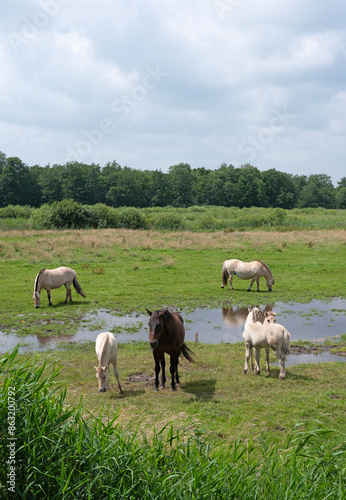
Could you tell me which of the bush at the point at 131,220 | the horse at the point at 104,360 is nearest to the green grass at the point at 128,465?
the horse at the point at 104,360

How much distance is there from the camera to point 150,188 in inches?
3952

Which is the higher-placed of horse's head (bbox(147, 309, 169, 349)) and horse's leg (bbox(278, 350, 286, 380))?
horse's head (bbox(147, 309, 169, 349))

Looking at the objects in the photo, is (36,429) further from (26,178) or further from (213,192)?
(213,192)

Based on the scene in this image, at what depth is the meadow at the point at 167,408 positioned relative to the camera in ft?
10.6

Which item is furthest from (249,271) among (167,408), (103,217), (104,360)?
(103,217)

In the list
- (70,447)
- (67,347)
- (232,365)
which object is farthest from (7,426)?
(67,347)

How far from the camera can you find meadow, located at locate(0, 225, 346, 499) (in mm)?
3238

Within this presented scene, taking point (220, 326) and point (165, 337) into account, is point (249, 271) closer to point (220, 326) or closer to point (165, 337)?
point (220, 326)

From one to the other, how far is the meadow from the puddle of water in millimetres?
622

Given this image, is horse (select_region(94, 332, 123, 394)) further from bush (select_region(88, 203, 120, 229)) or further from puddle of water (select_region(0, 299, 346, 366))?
bush (select_region(88, 203, 120, 229))

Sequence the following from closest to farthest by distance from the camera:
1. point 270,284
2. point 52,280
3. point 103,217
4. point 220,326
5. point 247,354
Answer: point 247,354
point 220,326
point 52,280
point 270,284
point 103,217

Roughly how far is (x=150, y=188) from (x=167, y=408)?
95.3 meters

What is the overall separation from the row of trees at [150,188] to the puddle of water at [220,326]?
69.3m

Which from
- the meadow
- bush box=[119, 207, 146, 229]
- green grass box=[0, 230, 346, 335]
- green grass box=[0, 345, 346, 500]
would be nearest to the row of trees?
bush box=[119, 207, 146, 229]
